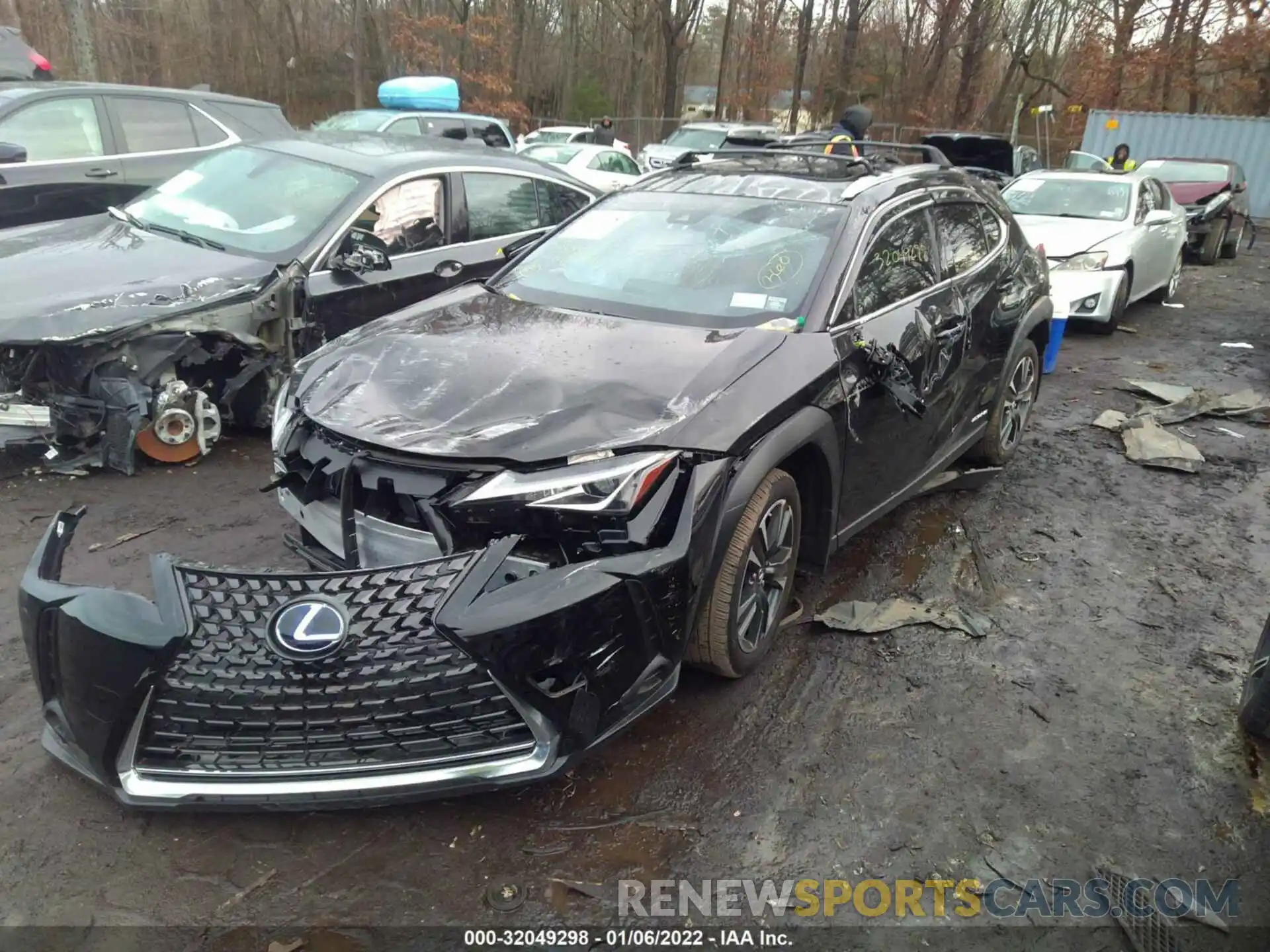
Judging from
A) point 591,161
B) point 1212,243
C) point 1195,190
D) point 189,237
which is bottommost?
point 1212,243

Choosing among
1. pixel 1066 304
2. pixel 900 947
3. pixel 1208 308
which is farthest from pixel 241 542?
pixel 1208 308

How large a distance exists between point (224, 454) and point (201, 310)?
2.82ft

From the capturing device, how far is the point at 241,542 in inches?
162

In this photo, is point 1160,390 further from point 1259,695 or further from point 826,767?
point 826,767

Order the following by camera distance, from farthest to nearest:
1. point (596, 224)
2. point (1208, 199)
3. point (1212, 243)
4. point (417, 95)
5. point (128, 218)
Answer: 1. point (1212, 243)
2. point (1208, 199)
3. point (417, 95)
4. point (128, 218)
5. point (596, 224)

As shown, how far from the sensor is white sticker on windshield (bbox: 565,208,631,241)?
13.8ft

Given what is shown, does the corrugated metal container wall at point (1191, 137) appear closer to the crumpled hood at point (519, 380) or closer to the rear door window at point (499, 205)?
the rear door window at point (499, 205)

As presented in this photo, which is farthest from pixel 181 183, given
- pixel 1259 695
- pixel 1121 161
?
pixel 1121 161

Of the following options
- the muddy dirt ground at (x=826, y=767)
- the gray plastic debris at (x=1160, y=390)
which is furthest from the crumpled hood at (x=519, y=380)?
the gray plastic debris at (x=1160, y=390)

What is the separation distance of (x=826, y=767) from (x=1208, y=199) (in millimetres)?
15844

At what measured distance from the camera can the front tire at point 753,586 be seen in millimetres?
2992

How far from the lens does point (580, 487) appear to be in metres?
2.61

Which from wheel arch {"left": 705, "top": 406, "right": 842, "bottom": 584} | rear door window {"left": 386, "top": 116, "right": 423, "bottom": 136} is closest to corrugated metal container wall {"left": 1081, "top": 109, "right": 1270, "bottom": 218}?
rear door window {"left": 386, "top": 116, "right": 423, "bottom": 136}

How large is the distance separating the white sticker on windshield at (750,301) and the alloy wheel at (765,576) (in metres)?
0.80
